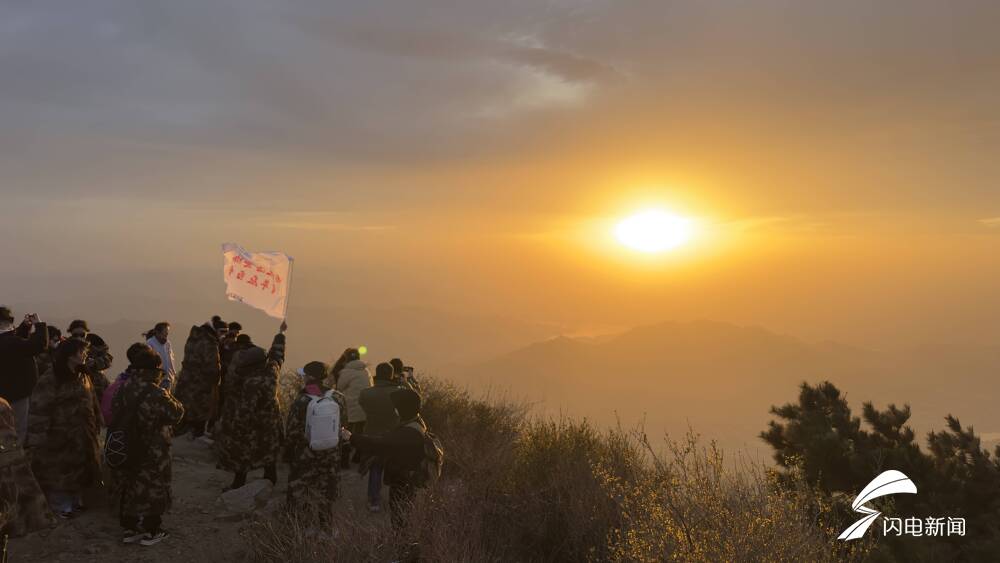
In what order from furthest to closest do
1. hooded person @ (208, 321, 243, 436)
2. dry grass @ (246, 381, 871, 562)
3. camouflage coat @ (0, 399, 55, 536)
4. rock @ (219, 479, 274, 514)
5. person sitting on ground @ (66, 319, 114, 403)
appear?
hooded person @ (208, 321, 243, 436) → rock @ (219, 479, 274, 514) → person sitting on ground @ (66, 319, 114, 403) → dry grass @ (246, 381, 871, 562) → camouflage coat @ (0, 399, 55, 536)

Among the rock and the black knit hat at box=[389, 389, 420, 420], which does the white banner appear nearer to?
the rock

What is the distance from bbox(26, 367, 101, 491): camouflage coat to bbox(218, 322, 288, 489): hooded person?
171cm

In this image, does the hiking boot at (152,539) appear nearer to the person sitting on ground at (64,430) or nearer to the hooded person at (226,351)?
the person sitting on ground at (64,430)

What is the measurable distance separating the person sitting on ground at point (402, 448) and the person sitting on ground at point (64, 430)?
337 cm

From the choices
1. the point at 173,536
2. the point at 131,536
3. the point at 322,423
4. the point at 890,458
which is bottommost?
the point at 173,536

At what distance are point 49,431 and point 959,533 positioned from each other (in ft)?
36.2

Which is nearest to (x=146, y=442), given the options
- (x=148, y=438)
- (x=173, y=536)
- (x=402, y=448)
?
(x=148, y=438)

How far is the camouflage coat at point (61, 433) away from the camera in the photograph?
8.10 m

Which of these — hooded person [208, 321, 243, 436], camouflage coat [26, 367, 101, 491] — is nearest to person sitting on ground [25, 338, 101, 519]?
camouflage coat [26, 367, 101, 491]

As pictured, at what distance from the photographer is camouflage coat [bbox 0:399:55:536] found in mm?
5145

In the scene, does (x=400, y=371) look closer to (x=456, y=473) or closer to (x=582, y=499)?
(x=456, y=473)

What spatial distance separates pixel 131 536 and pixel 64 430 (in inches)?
60.2

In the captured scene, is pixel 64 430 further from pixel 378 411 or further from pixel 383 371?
pixel 383 371

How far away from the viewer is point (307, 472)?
803 centimetres
